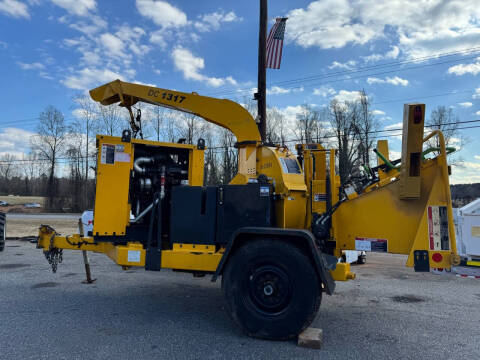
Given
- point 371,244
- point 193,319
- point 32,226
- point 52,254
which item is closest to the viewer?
point 371,244

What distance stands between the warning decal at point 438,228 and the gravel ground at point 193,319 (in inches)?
46.6

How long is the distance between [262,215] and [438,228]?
2.12 meters

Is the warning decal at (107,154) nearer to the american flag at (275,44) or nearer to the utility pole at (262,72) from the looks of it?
the utility pole at (262,72)

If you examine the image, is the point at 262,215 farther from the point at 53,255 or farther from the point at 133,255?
the point at 53,255

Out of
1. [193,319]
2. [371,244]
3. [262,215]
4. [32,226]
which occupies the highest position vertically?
[262,215]

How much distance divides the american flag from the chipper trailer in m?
6.80

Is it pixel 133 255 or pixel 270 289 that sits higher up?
pixel 133 255

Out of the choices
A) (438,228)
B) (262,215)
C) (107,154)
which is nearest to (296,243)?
(262,215)

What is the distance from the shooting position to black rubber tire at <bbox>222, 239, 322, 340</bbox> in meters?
4.04

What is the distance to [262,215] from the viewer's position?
15.1 feet

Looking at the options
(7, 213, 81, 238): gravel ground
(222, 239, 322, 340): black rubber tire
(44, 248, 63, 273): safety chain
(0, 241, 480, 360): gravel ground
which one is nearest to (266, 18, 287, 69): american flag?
(0, 241, 480, 360): gravel ground

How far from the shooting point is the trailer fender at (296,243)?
13.4ft

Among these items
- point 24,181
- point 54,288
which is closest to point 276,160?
point 54,288

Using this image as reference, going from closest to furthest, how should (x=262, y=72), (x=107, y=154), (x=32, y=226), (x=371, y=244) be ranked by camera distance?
(x=371, y=244) → (x=107, y=154) → (x=262, y=72) → (x=32, y=226)
